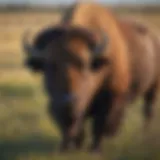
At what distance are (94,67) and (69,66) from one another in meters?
0.08

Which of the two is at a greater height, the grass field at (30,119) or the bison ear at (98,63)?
the bison ear at (98,63)

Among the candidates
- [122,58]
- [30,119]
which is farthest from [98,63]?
[30,119]

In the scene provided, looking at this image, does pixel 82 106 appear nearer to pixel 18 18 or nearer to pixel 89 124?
Result: pixel 89 124

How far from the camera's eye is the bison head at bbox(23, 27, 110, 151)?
1.07 meters

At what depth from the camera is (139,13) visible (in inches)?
49.6

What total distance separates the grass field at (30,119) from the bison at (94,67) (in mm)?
32

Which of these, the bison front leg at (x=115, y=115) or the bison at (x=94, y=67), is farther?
the bison front leg at (x=115, y=115)

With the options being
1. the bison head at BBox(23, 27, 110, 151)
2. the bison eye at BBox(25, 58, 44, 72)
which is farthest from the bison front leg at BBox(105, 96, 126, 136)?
the bison eye at BBox(25, 58, 44, 72)

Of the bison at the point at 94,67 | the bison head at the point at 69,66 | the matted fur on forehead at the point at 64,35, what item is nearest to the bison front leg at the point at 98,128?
the bison at the point at 94,67

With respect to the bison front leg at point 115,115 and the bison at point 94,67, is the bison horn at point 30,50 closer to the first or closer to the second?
the bison at point 94,67

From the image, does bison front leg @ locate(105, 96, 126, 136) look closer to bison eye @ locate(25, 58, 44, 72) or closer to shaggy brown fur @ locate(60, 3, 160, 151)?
shaggy brown fur @ locate(60, 3, 160, 151)

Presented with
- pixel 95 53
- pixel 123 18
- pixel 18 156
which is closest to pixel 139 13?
pixel 123 18

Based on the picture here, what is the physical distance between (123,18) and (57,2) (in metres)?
0.18

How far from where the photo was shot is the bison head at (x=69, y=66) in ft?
3.51
